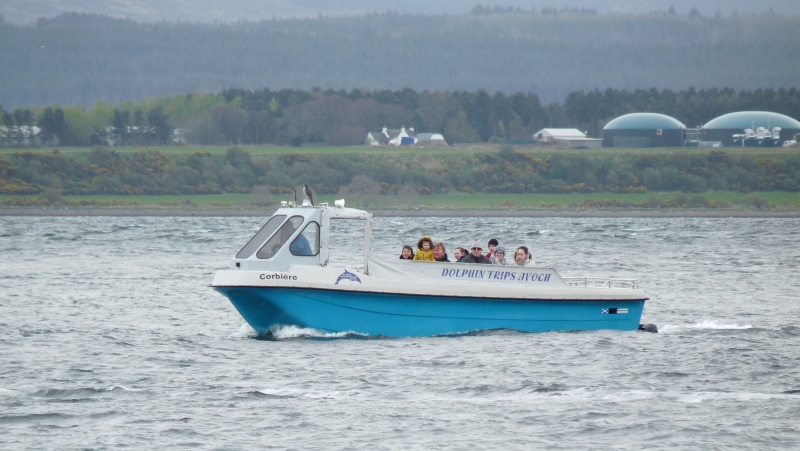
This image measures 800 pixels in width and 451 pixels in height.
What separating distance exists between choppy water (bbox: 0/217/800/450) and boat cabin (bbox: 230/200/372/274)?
55.0 inches

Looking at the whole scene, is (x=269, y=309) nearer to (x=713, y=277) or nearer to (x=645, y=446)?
(x=645, y=446)

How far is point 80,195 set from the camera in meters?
109

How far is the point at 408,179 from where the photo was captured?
115125mm

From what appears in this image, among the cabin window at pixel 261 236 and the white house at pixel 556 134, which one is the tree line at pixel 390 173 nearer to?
the white house at pixel 556 134

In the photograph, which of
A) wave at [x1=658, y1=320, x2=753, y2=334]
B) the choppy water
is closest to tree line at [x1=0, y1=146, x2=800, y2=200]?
the choppy water

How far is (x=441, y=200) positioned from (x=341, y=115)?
225 feet

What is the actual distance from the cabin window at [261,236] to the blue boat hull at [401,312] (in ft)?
2.75

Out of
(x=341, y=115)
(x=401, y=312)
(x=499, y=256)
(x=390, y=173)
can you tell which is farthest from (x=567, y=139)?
(x=401, y=312)

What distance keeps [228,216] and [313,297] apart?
78.0m

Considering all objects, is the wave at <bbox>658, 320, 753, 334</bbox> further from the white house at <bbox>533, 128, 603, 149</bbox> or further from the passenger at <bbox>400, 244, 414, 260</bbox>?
the white house at <bbox>533, 128, 603, 149</bbox>

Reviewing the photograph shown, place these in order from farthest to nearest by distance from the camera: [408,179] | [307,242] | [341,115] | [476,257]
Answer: [341,115] → [408,179] → [476,257] → [307,242]

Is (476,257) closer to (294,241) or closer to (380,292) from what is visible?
(380,292)

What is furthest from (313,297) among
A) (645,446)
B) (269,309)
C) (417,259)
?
(645,446)

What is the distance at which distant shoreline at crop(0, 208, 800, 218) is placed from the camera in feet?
320
